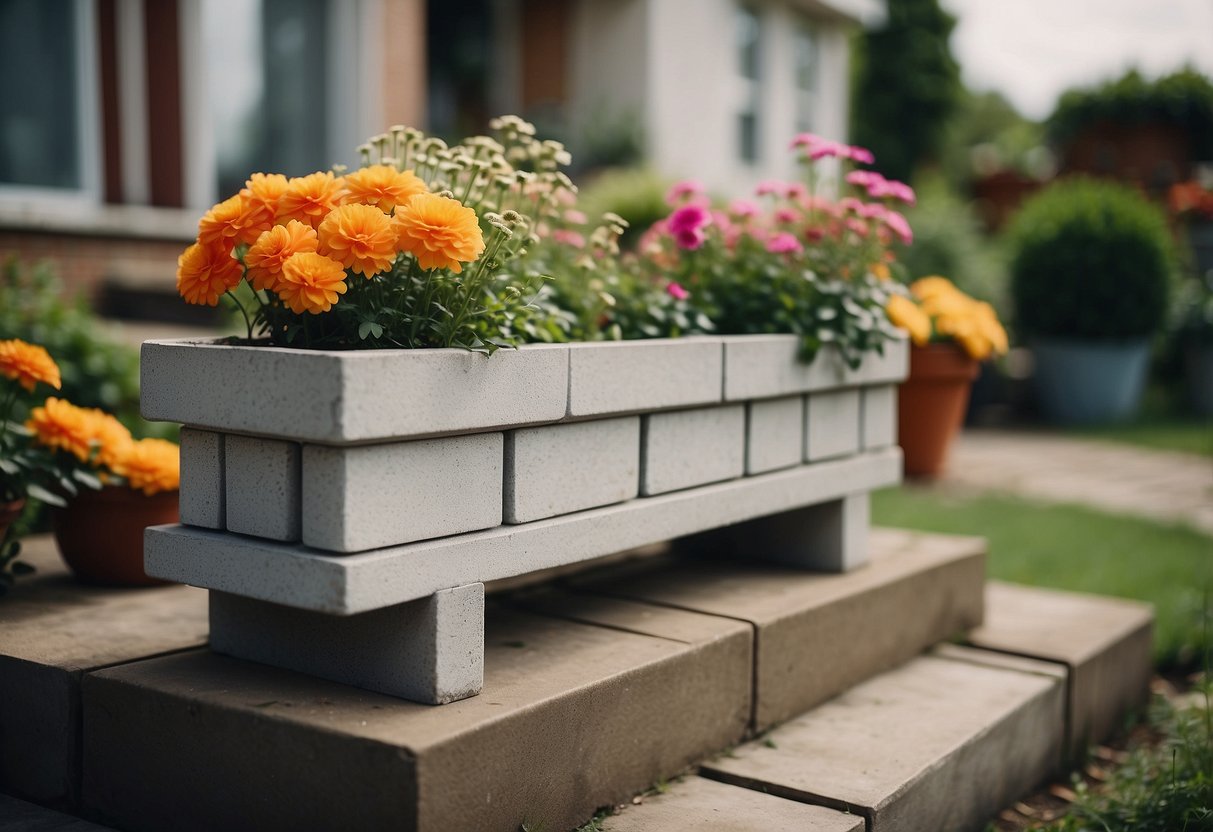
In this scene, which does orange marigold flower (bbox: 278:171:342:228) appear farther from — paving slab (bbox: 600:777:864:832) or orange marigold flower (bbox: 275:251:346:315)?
paving slab (bbox: 600:777:864:832)

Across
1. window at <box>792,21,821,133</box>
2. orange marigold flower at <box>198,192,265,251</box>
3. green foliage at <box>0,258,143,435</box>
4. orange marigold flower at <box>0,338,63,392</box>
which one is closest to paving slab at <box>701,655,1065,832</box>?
orange marigold flower at <box>198,192,265,251</box>

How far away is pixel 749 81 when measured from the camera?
14.2 meters

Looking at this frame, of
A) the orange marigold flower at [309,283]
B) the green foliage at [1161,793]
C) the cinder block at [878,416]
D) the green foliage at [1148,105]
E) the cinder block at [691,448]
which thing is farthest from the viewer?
the green foliage at [1148,105]

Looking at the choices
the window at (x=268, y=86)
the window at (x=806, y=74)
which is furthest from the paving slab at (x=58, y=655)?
the window at (x=806, y=74)

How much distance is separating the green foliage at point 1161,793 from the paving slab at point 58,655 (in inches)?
78.2

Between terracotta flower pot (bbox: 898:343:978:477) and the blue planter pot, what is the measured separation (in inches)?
150

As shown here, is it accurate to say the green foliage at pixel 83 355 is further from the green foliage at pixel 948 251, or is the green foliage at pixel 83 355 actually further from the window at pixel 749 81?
the window at pixel 749 81

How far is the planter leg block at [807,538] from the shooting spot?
315cm

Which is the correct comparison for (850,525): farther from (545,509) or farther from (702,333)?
(545,509)

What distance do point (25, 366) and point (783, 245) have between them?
1.83m

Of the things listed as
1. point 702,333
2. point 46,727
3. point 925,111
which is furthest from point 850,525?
point 925,111

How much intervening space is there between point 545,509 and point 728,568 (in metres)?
1.05

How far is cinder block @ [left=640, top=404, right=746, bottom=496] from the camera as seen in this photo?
8.28ft

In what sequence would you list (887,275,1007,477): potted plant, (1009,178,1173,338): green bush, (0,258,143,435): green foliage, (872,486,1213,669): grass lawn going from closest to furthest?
1. (872,486,1213,669): grass lawn
2. (0,258,143,435): green foliage
3. (887,275,1007,477): potted plant
4. (1009,178,1173,338): green bush
